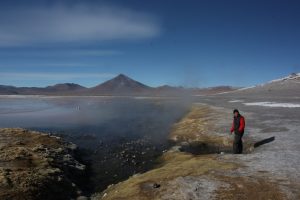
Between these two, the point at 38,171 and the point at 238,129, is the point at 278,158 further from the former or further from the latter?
the point at 38,171

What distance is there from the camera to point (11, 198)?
1844 cm

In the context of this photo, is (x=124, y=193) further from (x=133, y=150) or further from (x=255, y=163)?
(x=133, y=150)

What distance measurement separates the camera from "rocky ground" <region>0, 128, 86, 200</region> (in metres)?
19.8

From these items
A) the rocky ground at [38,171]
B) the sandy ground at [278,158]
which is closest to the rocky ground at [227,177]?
the sandy ground at [278,158]

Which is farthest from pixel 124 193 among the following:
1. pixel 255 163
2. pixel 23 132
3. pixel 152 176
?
pixel 23 132

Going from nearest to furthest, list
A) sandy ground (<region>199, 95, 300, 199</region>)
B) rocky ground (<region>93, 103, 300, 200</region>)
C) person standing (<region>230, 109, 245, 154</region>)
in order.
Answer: rocky ground (<region>93, 103, 300, 200</region>)
sandy ground (<region>199, 95, 300, 199</region>)
person standing (<region>230, 109, 245, 154</region>)

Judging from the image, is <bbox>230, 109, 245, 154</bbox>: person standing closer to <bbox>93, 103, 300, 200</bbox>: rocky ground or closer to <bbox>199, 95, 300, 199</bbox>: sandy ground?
<bbox>199, 95, 300, 199</bbox>: sandy ground

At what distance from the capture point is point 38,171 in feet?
76.5

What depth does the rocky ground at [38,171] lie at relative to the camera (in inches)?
780

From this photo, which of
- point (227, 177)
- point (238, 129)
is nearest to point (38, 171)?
point (227, 177)

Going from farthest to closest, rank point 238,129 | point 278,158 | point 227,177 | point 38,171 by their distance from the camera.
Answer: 1. point 238,129
2. point 278,158
3. point 38,171
4. point 227,177

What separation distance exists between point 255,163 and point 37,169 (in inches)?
555

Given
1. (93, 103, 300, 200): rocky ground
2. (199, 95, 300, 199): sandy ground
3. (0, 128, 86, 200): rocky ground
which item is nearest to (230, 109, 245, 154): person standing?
(199, 95, 300, 199): sandy ground

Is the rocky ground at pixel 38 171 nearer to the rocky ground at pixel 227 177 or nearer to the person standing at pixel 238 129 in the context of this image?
the rocky ground at pixel 227 177
